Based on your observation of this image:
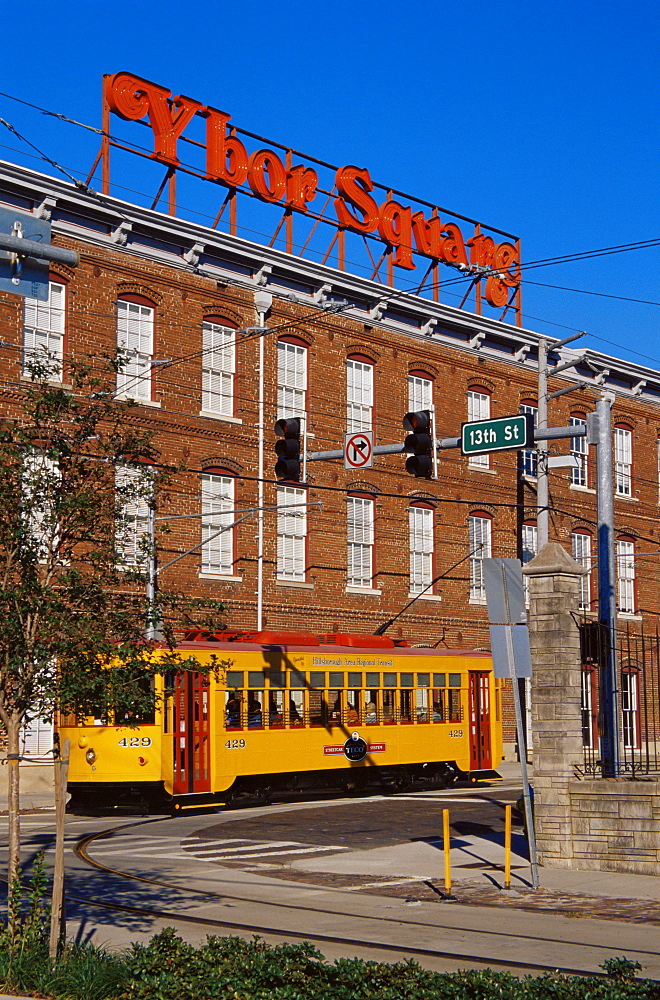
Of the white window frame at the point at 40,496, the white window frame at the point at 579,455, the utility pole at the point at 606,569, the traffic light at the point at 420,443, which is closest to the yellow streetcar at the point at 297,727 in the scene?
the traffic light at the point at 420,443

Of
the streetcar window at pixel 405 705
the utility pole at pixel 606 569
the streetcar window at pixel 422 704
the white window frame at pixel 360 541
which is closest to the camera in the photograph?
the utility pole at pixel 606 569

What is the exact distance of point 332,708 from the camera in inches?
1193

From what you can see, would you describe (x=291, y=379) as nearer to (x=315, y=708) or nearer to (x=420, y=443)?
(x=315, y=708)

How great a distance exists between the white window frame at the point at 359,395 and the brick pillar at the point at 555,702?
21.2m

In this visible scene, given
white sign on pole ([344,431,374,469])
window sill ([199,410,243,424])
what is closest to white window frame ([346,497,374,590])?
window sill ([199,410,243,424])

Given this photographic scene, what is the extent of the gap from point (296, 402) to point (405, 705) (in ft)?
32.9

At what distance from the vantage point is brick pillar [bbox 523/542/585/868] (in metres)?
18.0

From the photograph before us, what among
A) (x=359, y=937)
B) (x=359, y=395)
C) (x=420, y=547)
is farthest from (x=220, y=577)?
(x=359, y=937)

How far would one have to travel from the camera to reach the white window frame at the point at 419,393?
1647 inches

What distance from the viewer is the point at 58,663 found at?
1113 centimetres

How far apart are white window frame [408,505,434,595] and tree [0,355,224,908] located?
2949 cm

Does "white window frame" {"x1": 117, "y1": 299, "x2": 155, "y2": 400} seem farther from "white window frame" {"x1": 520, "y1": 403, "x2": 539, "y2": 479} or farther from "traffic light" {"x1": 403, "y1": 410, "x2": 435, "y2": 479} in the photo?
"white window frame" {"x1": 520, "y1": 403, "x2": 539, "y2": 479}

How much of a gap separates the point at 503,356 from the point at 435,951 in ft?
116

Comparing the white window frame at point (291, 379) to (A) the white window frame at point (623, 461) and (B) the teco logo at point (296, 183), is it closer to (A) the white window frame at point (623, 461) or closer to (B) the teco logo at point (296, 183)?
(B) the teco logo at point (296, 183)
